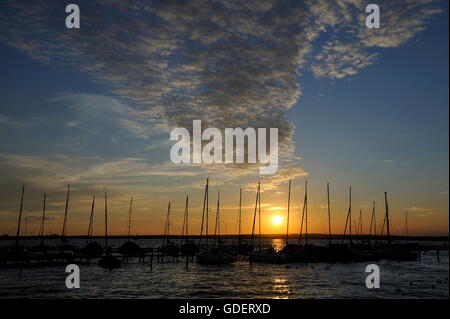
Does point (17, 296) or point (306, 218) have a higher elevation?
point (306, 218)

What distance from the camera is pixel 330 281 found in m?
48.1

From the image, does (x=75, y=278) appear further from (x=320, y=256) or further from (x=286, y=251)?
(x=320, y=256)

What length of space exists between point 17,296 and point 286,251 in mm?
54835
